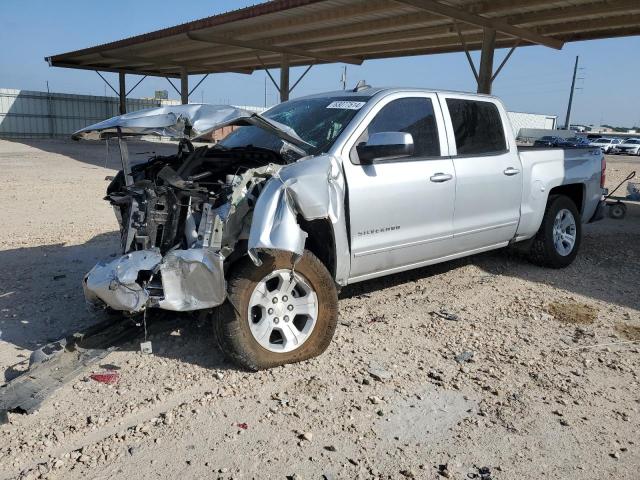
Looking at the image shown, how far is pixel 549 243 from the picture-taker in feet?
20.6

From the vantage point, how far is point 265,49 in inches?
749

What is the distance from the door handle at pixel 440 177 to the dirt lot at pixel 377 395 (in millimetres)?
1186

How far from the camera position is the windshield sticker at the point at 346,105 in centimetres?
452

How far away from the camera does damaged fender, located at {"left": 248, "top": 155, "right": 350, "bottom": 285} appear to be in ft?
11.3

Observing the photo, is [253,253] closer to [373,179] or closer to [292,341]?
[292,341]

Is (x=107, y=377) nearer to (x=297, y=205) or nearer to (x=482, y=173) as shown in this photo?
(x=297, y=205)

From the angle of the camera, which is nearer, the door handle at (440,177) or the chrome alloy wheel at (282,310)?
the chrome alloy wheel at (282,310)

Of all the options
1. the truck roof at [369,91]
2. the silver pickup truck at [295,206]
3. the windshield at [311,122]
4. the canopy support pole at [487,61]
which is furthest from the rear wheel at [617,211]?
the canopy support pole at [487,61]

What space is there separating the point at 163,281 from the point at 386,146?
1.86 meters

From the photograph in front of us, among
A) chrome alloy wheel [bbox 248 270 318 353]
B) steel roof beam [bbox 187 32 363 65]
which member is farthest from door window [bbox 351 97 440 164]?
steel roof beam [bbox 187 32 363 65]

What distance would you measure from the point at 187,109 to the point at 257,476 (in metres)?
2.38

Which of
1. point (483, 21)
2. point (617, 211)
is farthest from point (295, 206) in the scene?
point (483, 21)

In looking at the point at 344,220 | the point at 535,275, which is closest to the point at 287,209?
the point at 344,220

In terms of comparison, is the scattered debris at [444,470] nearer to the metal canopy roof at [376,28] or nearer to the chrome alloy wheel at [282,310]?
the chrome alloy wheel at [282,310]
